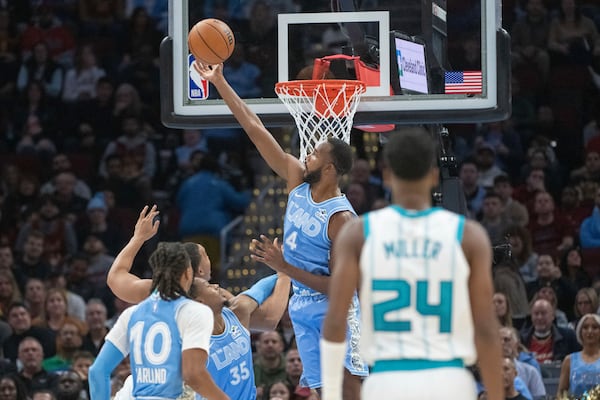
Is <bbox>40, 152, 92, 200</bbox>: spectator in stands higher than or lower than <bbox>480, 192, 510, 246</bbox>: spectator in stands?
higher

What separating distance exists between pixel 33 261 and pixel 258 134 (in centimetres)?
689

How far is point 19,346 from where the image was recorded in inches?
485

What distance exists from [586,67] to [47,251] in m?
6.53

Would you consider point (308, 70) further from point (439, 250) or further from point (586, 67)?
point (586, 67)

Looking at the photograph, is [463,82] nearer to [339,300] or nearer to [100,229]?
[339,300]

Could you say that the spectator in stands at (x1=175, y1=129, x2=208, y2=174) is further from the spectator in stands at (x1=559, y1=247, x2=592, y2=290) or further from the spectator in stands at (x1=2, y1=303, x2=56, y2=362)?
the spectator in stands at (x1=559, y1=247, x2=592, y2=290)

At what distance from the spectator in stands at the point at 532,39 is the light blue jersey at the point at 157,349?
401 inches

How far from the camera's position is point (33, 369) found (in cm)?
1187

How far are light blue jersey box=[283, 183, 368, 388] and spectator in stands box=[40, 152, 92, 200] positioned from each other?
25.3ft

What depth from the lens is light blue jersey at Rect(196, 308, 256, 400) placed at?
752 cm

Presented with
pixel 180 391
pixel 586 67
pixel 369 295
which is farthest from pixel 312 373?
pixel 586 67

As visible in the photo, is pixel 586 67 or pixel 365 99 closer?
pixel 365 99

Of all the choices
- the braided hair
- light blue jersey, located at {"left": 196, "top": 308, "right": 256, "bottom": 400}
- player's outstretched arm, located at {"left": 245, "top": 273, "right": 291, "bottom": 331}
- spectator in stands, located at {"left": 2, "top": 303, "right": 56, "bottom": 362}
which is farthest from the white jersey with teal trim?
spectator in stands, located at {"left": 2, "top": 303, "right": 56, "bottom": 362}

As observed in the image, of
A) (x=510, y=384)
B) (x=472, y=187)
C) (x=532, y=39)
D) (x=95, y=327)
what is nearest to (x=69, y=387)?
(x=95, y=327)
